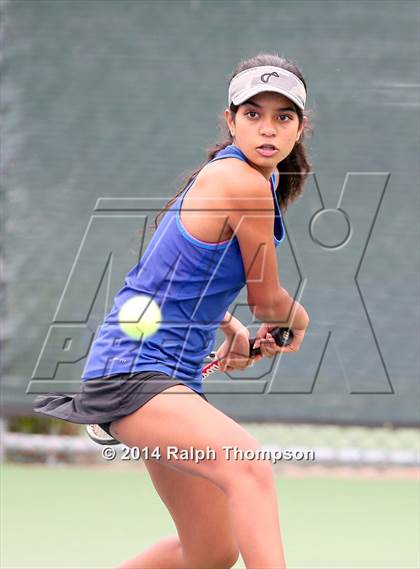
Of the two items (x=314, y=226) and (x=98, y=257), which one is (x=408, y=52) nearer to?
(x=314, y=226)

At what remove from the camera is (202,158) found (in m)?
5.27

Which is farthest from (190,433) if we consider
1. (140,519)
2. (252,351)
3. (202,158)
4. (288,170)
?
(202,158)

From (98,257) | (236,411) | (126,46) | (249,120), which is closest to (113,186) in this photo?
(98,257)

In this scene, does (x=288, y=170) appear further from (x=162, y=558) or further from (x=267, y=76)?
(x=162, y=558)

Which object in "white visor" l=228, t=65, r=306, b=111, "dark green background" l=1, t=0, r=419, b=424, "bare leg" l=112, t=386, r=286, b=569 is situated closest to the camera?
"bare leg" l=112, t=386, r=286, b=569

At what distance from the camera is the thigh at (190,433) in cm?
239

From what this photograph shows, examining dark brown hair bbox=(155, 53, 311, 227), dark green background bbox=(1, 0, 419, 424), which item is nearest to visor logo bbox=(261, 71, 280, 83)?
dark brown hair bbox=(155, 53, 311, 227)

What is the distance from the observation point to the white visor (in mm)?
2596

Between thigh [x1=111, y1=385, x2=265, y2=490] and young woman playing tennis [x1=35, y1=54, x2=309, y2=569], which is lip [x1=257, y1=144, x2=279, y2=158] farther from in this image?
thigh [x1=111, y1=385, x2=265, y2=490]

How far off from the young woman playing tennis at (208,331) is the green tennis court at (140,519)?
1302mm

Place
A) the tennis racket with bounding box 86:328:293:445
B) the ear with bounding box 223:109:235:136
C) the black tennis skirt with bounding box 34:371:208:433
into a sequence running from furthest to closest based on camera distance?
the tennis racket with bounding box 86:328:293:445 → the ear with bounding box 223:109:235:136 → the black tennis skirt with bounding box 34:371:208:433

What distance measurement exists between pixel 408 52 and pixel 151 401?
10.6 feet

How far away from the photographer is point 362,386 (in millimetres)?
5242

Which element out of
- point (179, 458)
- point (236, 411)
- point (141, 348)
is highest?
point (236, 411)
